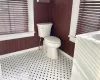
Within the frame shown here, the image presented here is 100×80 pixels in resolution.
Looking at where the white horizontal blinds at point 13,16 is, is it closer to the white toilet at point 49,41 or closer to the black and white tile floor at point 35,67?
the white toilet at point 49,41

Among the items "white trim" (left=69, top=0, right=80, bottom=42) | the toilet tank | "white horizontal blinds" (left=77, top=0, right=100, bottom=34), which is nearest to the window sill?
the toilet tank

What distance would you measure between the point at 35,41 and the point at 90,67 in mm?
1856

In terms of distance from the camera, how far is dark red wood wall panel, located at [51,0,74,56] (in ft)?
7.59

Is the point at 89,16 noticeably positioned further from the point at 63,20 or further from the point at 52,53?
the point at 52,53

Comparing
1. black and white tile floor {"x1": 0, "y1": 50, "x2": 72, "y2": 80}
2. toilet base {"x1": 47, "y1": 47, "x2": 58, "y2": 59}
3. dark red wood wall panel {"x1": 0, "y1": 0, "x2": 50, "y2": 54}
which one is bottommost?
black and white tile floor {"x1": 0, "y1": 50, "x2": 72, "y2": 80}

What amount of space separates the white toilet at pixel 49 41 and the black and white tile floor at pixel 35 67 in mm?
148

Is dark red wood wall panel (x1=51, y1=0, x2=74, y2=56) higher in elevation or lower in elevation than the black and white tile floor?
higher

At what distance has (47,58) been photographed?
243 centimetres

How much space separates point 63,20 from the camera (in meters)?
2.47

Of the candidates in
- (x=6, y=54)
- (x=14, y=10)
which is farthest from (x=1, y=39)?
(x=14, y=10)

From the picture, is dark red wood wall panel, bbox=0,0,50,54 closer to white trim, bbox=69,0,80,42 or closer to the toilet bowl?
the toilet bowl

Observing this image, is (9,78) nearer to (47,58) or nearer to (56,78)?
(56,78)

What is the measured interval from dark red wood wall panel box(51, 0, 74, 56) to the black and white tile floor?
0.32 m

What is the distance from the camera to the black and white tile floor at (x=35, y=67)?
1.80 metres
